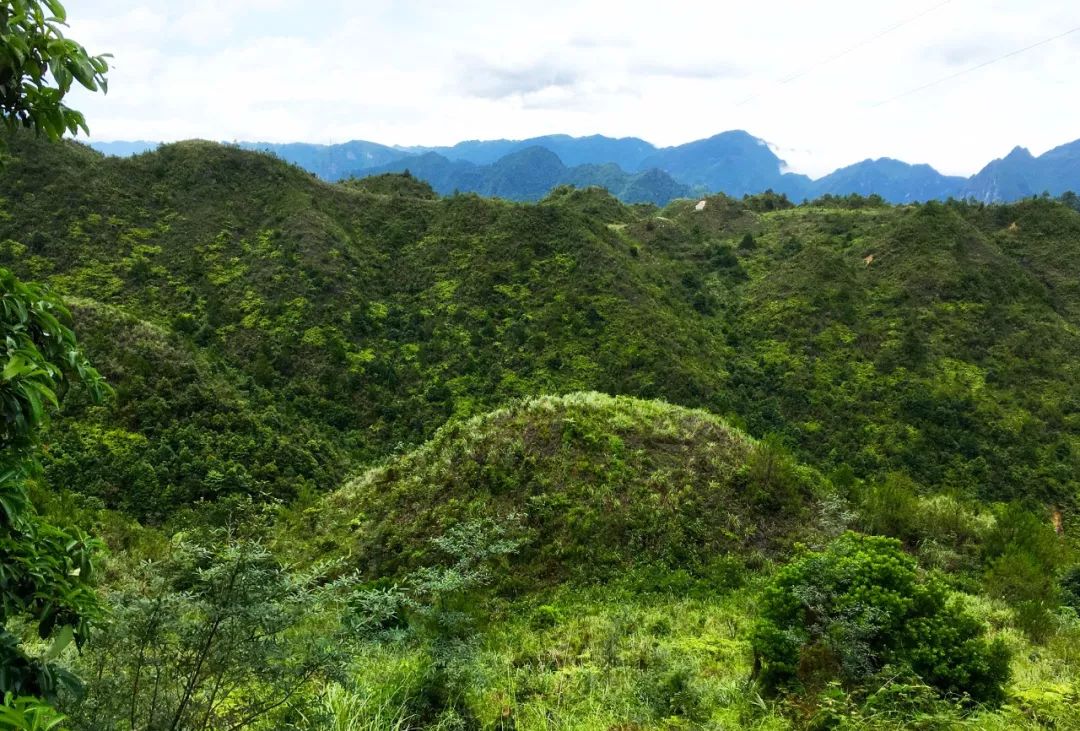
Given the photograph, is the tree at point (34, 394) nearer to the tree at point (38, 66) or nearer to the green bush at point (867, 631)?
the tree at point (38, 66)

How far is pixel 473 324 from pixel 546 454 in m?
20.1

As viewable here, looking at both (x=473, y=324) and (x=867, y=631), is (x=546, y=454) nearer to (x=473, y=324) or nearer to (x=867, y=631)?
(x=867, y=631)

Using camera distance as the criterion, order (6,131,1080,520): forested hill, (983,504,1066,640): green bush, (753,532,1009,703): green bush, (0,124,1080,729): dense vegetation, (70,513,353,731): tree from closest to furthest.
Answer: (70,513,353,731): tree, (0,124,1080,729): dense vegetation, (753,532,1009,703): green bush, (983,504,1066,640): green bush, (6,131,1080,520): forested hill

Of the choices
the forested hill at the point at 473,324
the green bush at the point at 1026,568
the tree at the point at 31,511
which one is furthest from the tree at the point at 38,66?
the forested hill at the point at 473,324

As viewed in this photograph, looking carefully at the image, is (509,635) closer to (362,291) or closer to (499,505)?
(499,505)

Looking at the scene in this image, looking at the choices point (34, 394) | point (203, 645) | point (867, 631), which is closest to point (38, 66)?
point (34, 394)

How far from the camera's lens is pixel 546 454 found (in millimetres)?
14695

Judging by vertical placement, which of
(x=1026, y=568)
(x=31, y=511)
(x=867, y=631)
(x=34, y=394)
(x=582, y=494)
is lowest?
(x=1026, y=568)

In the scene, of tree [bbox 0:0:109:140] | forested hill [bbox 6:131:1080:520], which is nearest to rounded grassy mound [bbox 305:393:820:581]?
forested hill [bbox 6:131:1080:520]

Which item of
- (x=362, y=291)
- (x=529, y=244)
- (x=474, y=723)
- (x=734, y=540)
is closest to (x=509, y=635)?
(x=474, y=723)

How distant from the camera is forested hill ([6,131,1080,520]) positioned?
2231cm

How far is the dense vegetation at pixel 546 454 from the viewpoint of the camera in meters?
5.32

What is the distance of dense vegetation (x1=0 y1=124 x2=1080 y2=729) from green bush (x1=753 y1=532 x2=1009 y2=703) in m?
0.04

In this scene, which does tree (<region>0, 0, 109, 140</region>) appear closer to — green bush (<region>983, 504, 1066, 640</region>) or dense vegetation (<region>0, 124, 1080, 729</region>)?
dense vegetation (<region>0, 124, 1080, 729</region>)
